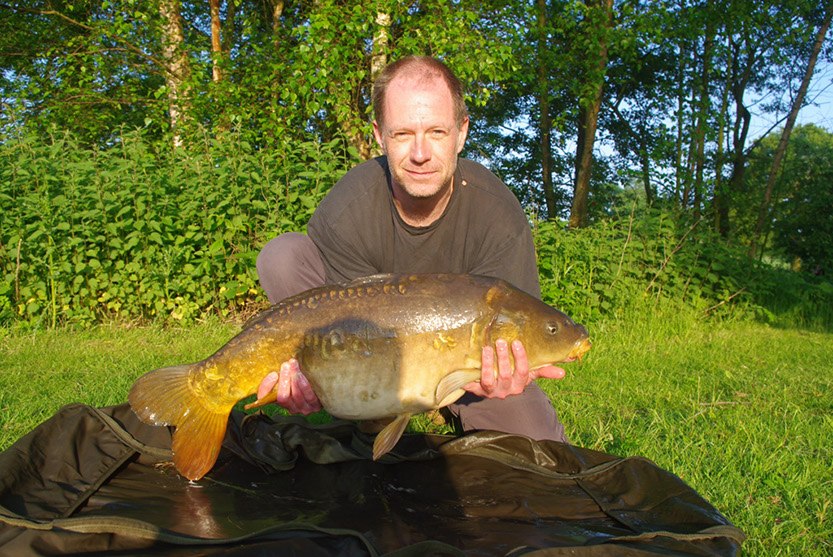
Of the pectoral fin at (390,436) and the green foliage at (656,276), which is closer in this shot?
the pectoral fin at (390,436)

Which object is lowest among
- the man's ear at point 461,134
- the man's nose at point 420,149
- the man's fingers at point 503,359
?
the man's fingers at point 503,359

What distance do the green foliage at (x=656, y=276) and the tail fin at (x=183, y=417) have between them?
3250 millimetres

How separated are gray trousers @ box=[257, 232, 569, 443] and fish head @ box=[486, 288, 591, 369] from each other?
0.49 metres

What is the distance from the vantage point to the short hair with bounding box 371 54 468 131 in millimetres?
2119

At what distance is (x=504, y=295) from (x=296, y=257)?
96 centimetres

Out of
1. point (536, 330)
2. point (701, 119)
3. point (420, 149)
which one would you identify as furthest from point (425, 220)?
point (701, 119)

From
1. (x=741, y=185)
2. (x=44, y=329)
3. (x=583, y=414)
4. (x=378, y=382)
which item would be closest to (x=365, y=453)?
(x=378, y=382)

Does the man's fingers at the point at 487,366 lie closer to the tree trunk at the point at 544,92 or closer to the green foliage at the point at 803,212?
the tree trunk at the point at 544,92

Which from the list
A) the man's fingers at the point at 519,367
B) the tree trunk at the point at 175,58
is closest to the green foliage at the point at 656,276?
the man's fingers at the point at 519,367

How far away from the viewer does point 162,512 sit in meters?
1.60

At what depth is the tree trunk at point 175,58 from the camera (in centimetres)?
694

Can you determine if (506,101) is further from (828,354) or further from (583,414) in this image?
(583,414)

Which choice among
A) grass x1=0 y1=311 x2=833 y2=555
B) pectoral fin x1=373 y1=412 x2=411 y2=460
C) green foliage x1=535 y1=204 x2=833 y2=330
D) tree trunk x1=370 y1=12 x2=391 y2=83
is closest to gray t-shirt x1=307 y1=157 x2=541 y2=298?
pectoral fin x1=373 y1=412 x2=411 y2=460

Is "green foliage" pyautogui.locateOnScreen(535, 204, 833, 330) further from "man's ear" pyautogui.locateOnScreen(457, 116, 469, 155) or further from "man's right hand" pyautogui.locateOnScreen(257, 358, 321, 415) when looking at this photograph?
"man's right hand" pyautogui.locateOnScreen(257, 358, 321, 415)
